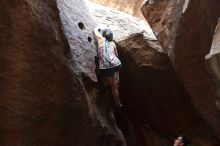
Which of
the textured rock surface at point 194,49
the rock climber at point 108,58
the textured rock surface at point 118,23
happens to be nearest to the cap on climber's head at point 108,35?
the rock climber at point 108,58

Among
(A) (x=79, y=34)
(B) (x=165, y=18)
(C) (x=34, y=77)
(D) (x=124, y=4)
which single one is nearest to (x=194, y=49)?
(B) (x=165, y=18)

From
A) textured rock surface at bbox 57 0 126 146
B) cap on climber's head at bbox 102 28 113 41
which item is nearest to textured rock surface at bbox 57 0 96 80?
textured rock surface at bbox 57 0 126 146

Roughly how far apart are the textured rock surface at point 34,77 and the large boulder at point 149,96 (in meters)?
3.45

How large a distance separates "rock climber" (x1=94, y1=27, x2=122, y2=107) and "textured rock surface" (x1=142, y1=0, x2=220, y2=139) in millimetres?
1338

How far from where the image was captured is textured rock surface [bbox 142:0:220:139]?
8.30 m

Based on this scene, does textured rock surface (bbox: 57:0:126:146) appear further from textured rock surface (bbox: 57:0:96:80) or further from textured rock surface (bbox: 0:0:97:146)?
textured rock surface (bbox: 0:0:97:146)

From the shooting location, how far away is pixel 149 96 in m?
11.1

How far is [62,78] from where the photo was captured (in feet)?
23.6

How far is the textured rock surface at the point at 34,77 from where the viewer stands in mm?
6496

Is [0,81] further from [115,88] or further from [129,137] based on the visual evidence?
[129,137]

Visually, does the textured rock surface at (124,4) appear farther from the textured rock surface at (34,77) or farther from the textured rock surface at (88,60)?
the textured rock surface at (34,77)

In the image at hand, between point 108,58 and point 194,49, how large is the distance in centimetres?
209

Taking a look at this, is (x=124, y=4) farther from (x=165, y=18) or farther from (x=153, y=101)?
(x=165, y=18)

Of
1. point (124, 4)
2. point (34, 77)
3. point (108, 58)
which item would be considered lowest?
point (108, 58)
